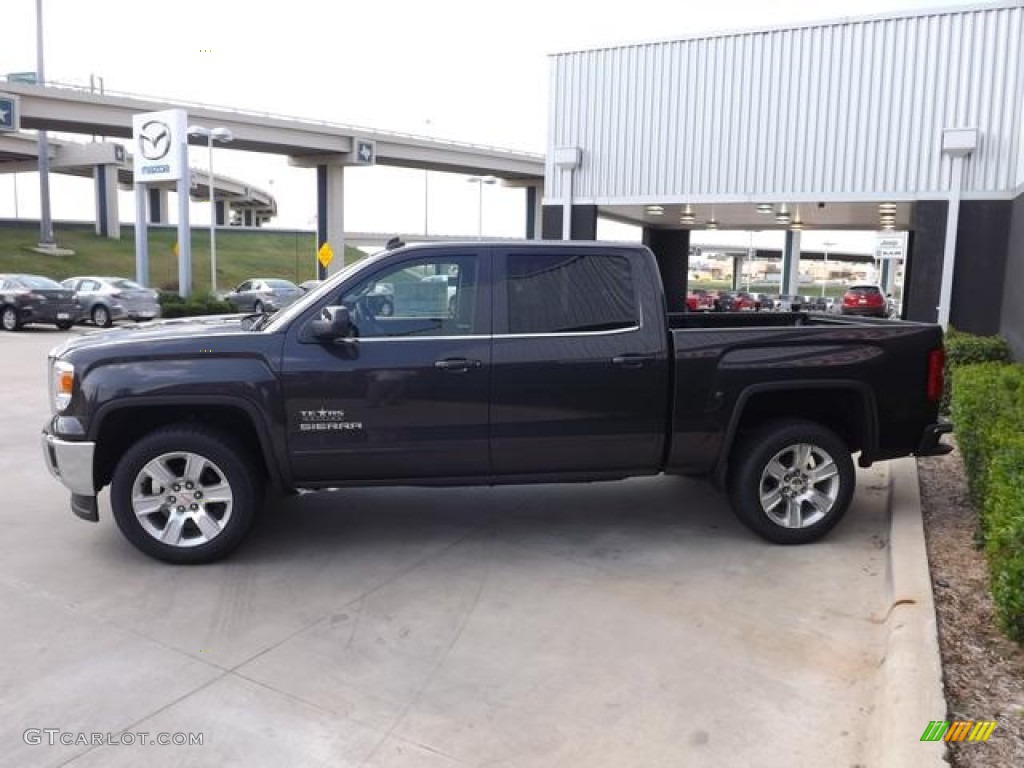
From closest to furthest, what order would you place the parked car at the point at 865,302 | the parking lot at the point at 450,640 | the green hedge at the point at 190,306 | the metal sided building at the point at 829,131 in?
the parking lot at the point at 450,640, the metal sided building at the point at 829,131, the green hedge at the point at 190,306, the parked car at the point at 865,302

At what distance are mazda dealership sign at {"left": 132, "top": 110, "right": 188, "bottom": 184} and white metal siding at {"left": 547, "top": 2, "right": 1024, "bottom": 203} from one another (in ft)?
50.6

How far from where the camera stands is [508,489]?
24.1 feet

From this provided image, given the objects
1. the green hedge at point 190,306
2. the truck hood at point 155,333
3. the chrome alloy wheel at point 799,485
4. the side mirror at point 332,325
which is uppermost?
the side mirror at point 332,325

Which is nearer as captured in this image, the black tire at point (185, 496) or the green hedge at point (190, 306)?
the black tire at point (185, 496)

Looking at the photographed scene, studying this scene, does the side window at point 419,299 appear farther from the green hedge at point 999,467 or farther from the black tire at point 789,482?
the green hedge at point 999,467

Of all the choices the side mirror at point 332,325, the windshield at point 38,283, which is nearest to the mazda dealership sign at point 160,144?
the windshield at point 38,283

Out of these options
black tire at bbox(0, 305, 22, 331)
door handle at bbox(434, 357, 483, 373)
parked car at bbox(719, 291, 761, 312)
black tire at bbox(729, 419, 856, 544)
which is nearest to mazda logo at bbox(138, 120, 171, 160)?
black tire at bbox(0, 305, 22, 331)

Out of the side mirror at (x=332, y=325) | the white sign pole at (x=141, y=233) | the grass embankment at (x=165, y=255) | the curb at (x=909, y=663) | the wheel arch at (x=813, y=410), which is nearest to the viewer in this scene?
the curb at (x=909, y=663)

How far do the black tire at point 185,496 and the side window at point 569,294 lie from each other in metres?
1.91

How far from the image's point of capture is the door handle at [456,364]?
18.0 feet

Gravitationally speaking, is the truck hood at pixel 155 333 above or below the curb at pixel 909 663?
above

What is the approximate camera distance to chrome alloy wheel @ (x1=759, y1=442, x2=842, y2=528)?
5973 millimetres

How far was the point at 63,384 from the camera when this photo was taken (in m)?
5.44

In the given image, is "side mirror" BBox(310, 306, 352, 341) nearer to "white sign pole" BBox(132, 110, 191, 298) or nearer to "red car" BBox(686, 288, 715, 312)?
"red car" BBox(686, 288, 715, 312)
